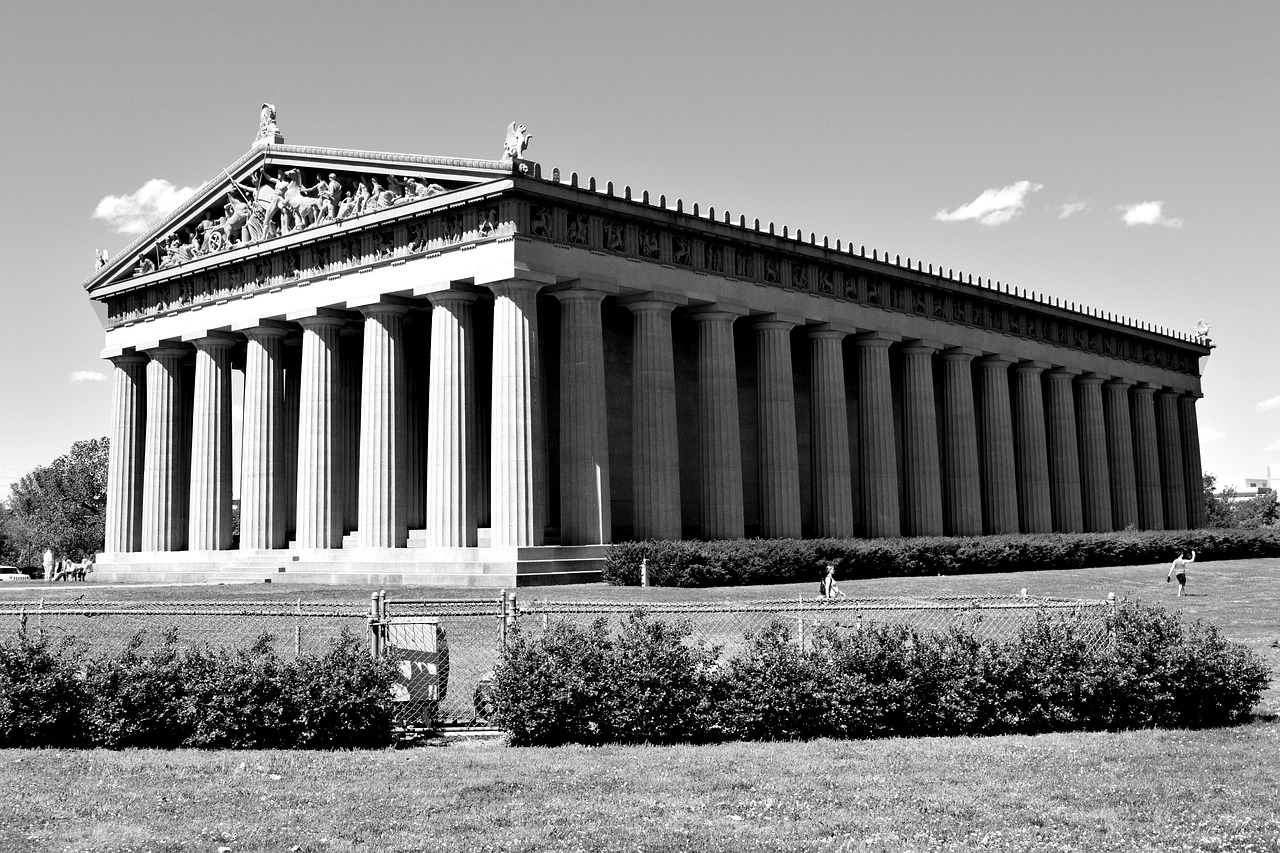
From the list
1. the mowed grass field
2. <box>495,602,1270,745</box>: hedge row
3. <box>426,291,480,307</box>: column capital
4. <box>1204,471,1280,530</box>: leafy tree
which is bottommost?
the mowed grass field

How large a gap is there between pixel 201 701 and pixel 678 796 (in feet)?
22.7

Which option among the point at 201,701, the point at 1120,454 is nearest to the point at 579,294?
the point at 201,701

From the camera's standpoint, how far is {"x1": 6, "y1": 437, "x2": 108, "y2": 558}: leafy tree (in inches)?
4203

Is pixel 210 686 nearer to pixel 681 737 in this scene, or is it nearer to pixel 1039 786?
pixel 681 737

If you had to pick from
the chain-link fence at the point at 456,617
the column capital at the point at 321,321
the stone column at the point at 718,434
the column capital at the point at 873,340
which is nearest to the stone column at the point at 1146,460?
the column capital at the point at 873,340

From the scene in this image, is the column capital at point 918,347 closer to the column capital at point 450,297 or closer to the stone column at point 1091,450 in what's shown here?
the stone column at point 1091,450

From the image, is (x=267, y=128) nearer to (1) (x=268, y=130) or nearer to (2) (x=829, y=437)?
(1) (x=268, y=130)

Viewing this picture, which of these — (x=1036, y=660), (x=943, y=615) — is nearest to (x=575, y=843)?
(x=1036, y=660)

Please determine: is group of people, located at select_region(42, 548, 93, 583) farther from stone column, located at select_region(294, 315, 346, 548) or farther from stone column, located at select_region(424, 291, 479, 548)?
stone column, located at select_region(424, 291, 479, 548)

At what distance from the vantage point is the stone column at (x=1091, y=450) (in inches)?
2980

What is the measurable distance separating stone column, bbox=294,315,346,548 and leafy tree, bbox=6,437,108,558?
63.2 meters

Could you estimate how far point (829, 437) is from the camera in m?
58.0

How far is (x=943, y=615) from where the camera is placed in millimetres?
31406

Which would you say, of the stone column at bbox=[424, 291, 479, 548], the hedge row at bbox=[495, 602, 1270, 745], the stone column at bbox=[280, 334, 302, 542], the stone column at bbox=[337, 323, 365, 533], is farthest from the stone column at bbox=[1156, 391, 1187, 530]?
the hedge row at bbox=[495, 602, 1270, 745]
